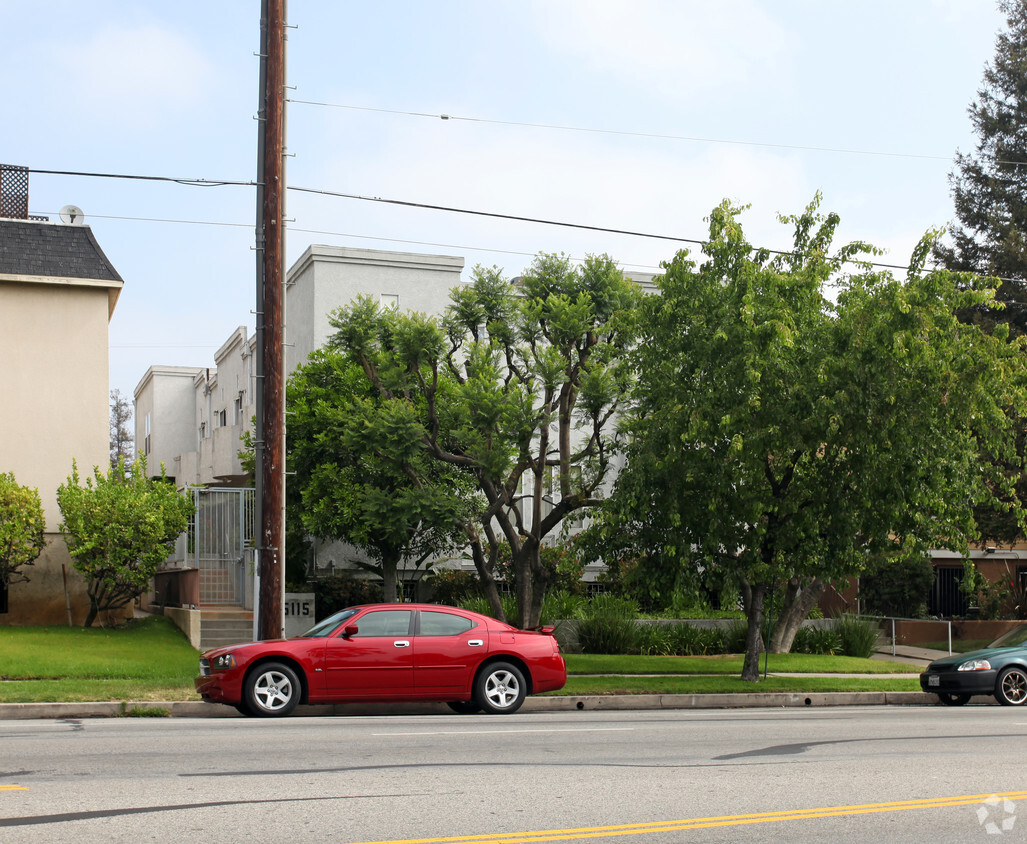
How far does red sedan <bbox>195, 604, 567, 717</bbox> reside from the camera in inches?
527

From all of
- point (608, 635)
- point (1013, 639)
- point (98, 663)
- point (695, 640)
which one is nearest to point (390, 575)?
point (608, 635)

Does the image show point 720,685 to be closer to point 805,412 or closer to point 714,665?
point 714,665

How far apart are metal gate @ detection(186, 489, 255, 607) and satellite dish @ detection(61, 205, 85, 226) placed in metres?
7.13

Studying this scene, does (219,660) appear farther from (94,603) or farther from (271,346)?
(94,603)

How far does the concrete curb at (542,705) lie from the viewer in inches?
531

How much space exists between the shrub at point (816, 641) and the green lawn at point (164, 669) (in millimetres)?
1851

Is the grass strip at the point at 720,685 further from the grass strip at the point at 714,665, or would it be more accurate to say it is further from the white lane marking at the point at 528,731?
the white lane marking at the point at 528,731

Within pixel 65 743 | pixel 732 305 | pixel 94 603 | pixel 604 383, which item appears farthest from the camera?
pixel 94 603

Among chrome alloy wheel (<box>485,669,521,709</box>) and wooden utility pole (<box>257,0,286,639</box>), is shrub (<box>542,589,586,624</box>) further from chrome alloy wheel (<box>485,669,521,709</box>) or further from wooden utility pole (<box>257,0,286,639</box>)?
chrome alloy wheel (<box>485,669,521,709</box>)

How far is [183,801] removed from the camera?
741 cm

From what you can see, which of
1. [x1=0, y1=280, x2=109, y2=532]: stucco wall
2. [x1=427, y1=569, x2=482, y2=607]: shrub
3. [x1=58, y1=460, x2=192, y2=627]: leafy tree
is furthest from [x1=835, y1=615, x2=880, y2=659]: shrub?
[x1=0, y1=280, x2=109, y2=532]: stucco wall

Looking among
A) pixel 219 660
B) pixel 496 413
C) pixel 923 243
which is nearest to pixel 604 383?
pixel 496 413

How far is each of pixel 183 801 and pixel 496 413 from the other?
1304 centimetres

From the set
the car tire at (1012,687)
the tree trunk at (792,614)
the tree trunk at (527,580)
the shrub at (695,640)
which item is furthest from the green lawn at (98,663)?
the tree trunk at (792,614)
